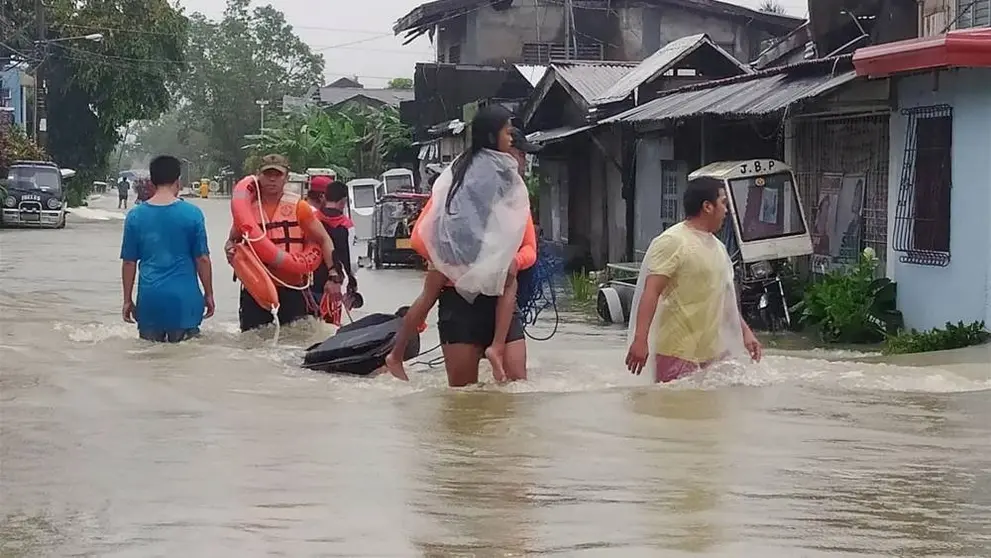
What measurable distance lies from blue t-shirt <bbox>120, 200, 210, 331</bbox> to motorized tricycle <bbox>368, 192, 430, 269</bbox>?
662 inches

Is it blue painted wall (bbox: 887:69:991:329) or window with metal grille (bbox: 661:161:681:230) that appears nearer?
blue painted wall (bbox: 887:69:991:329)

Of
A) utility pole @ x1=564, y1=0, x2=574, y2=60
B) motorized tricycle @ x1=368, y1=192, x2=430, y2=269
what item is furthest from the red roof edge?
utility pole @ x1=564, y1=0, x2=574, y2=60

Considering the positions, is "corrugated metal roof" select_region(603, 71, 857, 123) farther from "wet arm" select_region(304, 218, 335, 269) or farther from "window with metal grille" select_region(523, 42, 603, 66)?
"window with metal grille" select_region(523, 42, 603, 66)

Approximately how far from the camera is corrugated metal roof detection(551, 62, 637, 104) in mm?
22516

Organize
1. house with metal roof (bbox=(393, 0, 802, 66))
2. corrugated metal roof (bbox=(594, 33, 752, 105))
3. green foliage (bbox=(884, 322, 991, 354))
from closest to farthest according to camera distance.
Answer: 1. green foliage (bbox=(884, 322, 991, 354))
2. corrugated metal roof (bbox=(594, 33, 752, 105))
3. house with metal roof (bbox=(393, 0, 802, 66))

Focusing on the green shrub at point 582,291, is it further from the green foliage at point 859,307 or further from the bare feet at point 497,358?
the bare feet at point 497,358

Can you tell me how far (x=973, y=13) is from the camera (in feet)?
55.4

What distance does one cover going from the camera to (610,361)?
33.8 ft

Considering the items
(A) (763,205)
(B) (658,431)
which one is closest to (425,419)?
(B) (658,431)

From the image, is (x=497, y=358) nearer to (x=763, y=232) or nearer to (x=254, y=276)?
(x=254, y=276)

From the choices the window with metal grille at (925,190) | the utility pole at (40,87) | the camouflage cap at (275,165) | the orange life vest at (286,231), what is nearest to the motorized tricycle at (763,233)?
the window with metal grille at (925,190)

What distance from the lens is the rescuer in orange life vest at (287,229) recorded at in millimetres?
9875

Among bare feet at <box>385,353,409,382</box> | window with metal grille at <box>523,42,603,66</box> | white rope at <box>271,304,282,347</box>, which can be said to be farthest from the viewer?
window with metal grille at <box>523,42,603,66</box>

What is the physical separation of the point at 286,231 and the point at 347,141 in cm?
3931
